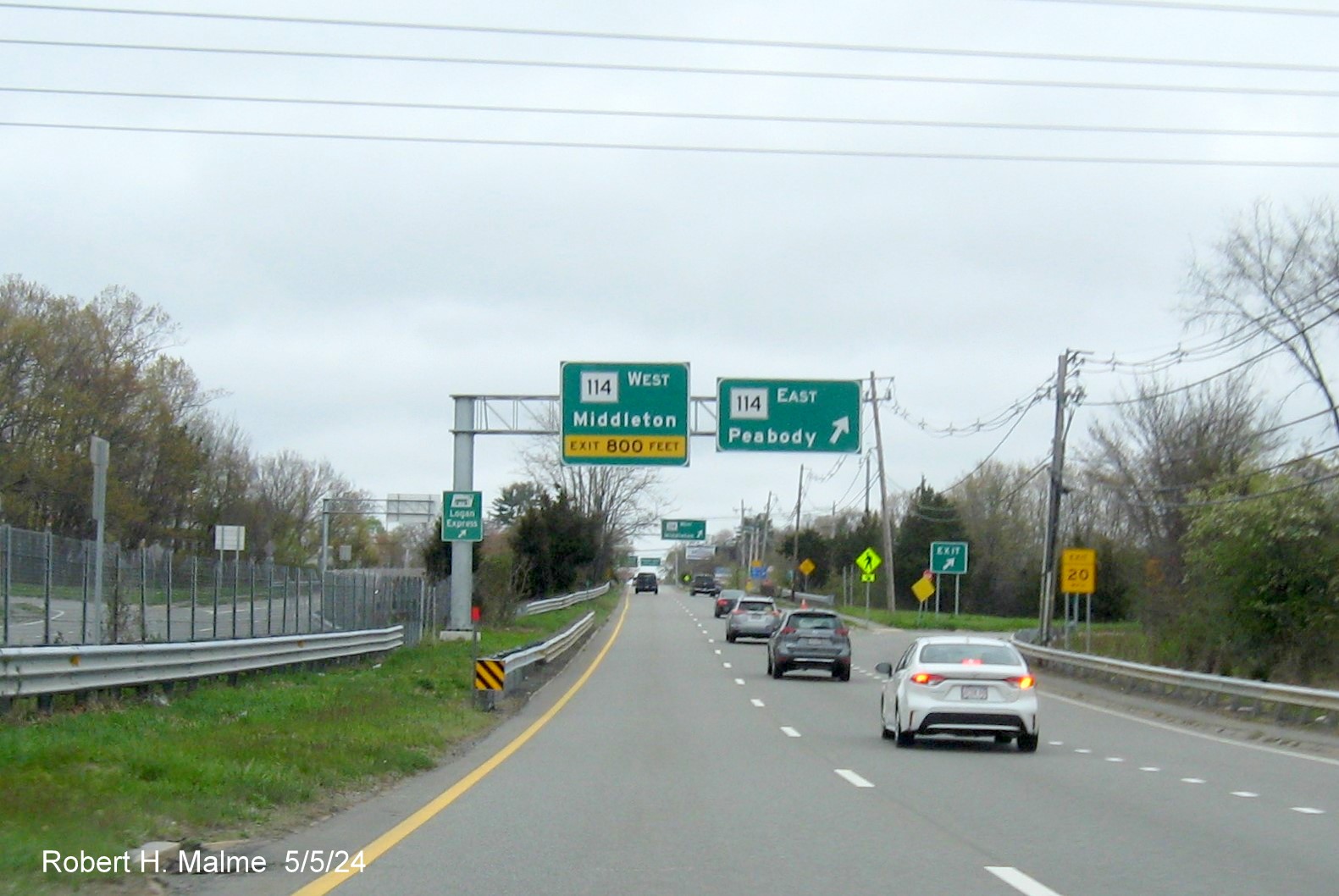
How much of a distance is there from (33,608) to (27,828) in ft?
32.7

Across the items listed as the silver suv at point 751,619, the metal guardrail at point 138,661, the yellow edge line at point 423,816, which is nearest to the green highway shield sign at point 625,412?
the metal guardrail at point 138,661

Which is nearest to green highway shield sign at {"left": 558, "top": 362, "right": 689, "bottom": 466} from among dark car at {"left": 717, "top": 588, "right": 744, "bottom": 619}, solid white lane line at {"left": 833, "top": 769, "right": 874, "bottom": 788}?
solid white lane line at {"left": 833, "top": 769, "right": 874, "bottom": 788}

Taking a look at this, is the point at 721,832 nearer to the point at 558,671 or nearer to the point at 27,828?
the point at 27,828

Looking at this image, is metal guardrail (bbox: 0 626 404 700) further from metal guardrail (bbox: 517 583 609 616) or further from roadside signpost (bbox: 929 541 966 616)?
roadside signpost (bbox: 929 541 966 616)

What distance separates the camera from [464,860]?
10039 mm

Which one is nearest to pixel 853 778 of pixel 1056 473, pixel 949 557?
pixel 1056 473

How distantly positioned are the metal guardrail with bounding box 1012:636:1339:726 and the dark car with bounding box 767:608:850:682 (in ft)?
17.9

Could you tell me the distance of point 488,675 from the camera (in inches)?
943

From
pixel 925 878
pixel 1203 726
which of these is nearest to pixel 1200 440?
pixel 1203 726

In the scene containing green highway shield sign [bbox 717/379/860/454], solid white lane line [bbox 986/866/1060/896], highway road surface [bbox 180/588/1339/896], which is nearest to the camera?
solid white lane line [bbox 986/866/1060/896]

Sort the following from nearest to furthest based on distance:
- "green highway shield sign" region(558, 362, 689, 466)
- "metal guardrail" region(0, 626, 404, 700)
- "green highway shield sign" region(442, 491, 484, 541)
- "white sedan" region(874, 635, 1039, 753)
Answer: "metal guardrail" region(0, 626, 404, 700) < "white sedan" region(874, 635, 1039, 753) < "green highway shield sign" region(442, 491, 484, 541) < "green highway shield sign" region(558, 362, 689, 466)

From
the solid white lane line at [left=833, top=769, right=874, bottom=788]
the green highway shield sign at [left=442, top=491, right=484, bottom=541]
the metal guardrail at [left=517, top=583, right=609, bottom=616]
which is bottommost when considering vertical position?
the metal guardrail at [left=517, top=583, right=609, bottom=616]

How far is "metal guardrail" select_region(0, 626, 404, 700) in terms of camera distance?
1619 centimetres

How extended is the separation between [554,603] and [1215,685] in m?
45.8
